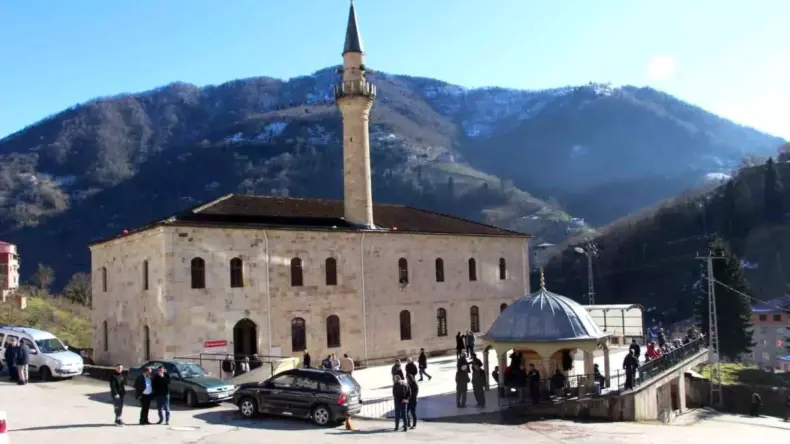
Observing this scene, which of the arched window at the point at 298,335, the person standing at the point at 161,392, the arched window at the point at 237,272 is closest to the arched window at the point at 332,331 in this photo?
the arched window at the point at 298,335

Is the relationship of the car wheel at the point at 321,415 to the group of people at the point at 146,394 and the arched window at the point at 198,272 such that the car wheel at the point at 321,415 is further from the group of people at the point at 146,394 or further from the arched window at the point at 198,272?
the arched window at the point at 198,272

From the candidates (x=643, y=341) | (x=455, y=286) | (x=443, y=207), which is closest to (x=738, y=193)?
(x=443, y=207)

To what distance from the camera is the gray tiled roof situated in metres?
24.0

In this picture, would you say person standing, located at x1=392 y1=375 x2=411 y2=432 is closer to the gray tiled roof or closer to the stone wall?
the gray tiled roof

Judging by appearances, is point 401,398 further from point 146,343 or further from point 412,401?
point 146,343

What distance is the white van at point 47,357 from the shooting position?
2617 cm

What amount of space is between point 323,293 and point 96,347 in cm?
1205

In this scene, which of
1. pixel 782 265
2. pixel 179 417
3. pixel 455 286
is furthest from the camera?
pixel 782 265

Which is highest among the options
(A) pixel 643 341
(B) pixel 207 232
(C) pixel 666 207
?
(C) pixel 666 207

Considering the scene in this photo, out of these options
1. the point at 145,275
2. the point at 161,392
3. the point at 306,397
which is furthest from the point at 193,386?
the point at 145,275

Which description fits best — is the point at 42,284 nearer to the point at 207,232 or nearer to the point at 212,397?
the point at 207,232

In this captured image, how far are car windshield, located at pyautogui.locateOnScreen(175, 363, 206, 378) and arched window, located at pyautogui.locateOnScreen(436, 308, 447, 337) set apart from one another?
58.1 feet

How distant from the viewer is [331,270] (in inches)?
1350

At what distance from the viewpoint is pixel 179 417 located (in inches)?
782
